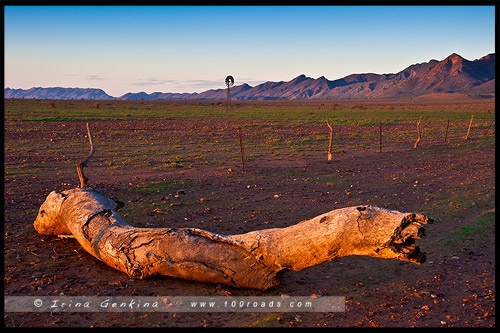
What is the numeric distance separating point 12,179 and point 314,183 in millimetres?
9874

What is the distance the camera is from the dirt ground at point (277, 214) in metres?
4.74

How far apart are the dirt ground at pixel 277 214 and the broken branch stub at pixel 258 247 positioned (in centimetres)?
23

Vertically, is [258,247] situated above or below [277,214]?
above

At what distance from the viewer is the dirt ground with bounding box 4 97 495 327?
15.6 ft

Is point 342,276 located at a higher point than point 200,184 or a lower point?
lower

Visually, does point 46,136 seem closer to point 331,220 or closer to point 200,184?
point 200,184

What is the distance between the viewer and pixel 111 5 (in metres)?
3.83

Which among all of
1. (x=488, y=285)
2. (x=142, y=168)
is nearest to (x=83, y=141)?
(x=142, y=168)

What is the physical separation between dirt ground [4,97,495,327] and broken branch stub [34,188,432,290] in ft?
0.77

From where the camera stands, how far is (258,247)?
5316 millimetres

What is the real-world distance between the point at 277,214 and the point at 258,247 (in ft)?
12.6

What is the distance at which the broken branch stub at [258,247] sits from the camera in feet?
15.4

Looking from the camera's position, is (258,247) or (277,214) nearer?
(258,247)

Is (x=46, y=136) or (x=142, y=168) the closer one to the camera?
(x=142, y=168)
